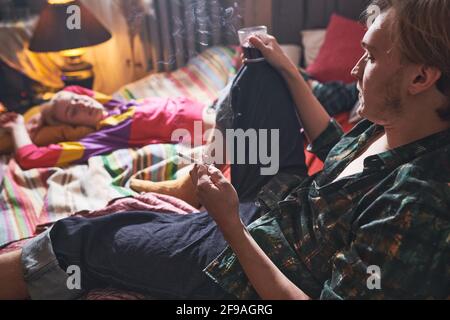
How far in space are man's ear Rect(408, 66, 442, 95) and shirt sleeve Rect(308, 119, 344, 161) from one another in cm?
41

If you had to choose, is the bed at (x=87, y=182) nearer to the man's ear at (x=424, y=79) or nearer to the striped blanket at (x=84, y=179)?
the striped blanket at (x=84, y=179)

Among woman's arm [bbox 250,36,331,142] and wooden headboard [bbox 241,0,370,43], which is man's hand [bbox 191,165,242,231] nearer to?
woman's arm [bbox 250,36,331,142]

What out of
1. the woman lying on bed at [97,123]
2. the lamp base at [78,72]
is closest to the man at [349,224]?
the woman lying on bed at [97,123]

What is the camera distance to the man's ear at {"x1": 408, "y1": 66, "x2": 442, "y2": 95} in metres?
0.77

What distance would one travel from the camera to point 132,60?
6.32 feet

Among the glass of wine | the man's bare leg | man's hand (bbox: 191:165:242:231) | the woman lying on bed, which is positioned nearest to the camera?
man's hand (bbox: 191:165:242:231)

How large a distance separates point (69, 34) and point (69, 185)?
71 centimetres

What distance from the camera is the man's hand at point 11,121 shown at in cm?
176


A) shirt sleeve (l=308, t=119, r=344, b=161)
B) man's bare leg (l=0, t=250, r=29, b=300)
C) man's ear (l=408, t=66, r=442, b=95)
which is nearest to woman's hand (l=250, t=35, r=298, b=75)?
shirt sleeve (l=308, t=119, r=344, b=161)

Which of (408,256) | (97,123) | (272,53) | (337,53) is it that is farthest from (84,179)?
(337,53)

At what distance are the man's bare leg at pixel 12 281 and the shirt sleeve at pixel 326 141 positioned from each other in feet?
2.40
